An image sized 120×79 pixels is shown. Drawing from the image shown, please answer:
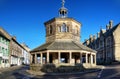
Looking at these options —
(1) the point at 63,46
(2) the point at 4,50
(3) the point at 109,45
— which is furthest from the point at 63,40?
(3) the point at 109,45

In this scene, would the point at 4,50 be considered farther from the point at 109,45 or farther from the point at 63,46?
the point at 109,45

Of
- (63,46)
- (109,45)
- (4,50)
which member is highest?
(109,45)

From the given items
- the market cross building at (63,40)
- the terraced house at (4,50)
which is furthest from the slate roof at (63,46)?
the terraced house at (4,50)

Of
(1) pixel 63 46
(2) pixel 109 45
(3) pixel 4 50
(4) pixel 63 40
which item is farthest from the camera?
(2) pixel 109 45

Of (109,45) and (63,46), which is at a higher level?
(109,45)

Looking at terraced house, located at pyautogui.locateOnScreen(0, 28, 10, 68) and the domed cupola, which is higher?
the domed cupola

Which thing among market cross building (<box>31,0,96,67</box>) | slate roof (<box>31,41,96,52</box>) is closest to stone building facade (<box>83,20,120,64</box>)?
market cross building (<box>31,0,96,67</box>)

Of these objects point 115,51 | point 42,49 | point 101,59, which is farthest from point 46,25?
point 101,59

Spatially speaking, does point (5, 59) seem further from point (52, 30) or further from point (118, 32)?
point (118, 32)

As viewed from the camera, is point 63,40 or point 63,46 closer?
point 63,46

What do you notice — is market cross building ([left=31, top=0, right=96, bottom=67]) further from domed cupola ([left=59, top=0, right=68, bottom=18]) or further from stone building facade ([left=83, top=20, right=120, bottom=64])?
stone building facade ([left=83, top=20, right=120, bottom=64])

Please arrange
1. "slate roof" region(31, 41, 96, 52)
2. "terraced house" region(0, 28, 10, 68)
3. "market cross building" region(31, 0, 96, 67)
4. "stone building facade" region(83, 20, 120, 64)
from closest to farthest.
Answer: "slate roof" region(31, 41, 96, 52) < "market cross building" region(31, 0, 96, 67) < "terraced house" region(0, 28, 10, 68) < "stone building facade" region(83, 20, 120, 64)

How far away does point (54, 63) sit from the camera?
3934 cm

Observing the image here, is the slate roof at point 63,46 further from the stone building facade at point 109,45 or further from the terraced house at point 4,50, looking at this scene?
the stone building facade at point 109,45
